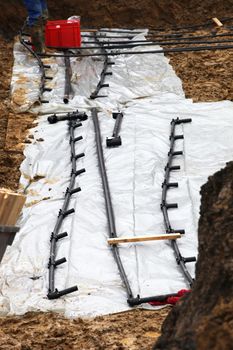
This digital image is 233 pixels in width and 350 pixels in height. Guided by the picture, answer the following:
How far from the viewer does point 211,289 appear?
119 inches

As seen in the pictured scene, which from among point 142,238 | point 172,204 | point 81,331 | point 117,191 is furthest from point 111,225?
point 81,331

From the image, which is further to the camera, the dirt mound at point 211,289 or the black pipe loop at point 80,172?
the black pipe loop at point 80,172

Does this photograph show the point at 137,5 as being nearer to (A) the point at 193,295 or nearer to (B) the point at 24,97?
(B) the point at 24,97

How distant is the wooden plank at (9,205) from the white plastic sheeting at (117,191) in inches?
88.0

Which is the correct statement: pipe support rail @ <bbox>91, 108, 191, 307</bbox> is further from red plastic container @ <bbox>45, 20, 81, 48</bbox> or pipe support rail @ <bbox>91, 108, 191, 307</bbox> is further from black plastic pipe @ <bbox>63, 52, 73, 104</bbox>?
red plastic container @ <bbox>45, 20, 81, 48</bbox>

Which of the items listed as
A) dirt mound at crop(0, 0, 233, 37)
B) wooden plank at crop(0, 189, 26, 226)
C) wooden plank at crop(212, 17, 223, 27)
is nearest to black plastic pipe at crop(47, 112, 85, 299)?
wooden plank at crop(0, 189, 26, 226)

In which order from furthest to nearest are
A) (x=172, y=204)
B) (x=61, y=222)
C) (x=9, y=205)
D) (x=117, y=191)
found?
(x=117, y=191) < (x=172, y=204) < (x=61, y=222) < (x=9, y=205)

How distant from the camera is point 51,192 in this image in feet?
26.3

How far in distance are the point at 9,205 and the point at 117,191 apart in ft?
14.3

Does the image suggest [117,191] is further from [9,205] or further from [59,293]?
[9,205]

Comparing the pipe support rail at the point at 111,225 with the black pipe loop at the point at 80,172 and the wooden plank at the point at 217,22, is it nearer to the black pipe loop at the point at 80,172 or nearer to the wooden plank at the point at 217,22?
the black pipe loop at the point at 80,172

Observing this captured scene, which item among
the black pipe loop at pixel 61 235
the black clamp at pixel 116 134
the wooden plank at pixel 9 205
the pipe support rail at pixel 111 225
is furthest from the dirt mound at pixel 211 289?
the black clamp at pixel 116 134

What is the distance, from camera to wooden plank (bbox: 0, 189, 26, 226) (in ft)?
11.0

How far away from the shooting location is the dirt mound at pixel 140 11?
1462 cm
